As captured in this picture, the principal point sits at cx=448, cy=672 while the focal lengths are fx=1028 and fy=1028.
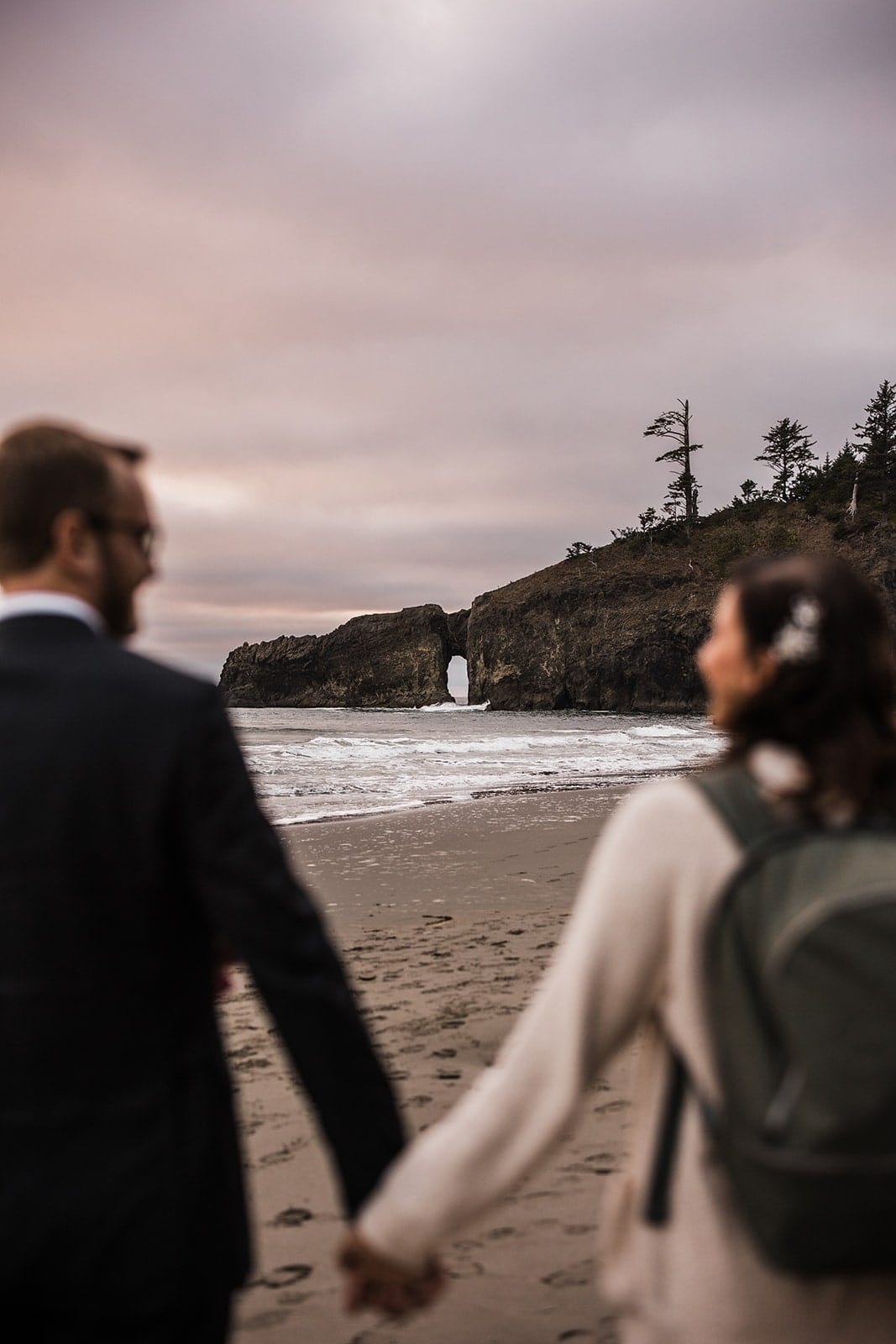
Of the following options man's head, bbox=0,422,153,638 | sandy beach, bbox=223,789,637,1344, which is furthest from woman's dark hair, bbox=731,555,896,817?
sandy beach, bbox=223,789,637,1344

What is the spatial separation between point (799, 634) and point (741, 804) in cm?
20

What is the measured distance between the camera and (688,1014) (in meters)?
1.14

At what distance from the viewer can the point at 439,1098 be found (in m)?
3.59

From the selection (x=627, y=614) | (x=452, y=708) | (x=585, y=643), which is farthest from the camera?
(x=452, y=708)

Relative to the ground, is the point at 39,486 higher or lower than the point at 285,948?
higher

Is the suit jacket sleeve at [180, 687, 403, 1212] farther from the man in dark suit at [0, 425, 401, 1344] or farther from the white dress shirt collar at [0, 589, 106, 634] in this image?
the white dress shirt collar at [0, 589, 106, 634]

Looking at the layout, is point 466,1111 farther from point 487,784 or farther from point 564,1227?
point 487,784

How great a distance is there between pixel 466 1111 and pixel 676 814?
437 millimetres

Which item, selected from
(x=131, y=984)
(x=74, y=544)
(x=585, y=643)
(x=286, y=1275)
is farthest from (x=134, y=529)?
(x=585, y=643)

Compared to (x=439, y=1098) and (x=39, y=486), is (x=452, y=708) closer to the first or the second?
(x=439, y=1098)

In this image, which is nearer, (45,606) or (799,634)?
(799,634)

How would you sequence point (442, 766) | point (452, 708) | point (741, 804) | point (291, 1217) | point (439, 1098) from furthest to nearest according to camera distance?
point (452, 708), point (442, 766), point (439, 1098), point (291, 1217), point (741, 804)

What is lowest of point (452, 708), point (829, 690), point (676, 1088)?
point (452, 708)

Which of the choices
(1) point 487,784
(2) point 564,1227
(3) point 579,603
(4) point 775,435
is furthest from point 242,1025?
(4) point 775,435
